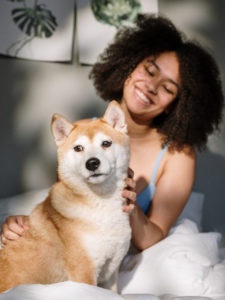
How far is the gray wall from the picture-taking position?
227 centimetres

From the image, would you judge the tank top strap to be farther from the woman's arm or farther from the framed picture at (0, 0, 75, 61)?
the framed picture at (0, 0, 75, 61)

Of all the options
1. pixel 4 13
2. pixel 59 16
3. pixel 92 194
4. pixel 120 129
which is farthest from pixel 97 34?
pixel 92 194

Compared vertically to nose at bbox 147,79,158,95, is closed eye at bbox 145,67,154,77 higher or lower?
higher

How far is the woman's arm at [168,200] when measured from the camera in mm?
1321

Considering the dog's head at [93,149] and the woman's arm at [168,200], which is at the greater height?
the dog's head at [93,149]

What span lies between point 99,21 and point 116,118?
1620mm

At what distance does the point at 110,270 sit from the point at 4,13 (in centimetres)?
192

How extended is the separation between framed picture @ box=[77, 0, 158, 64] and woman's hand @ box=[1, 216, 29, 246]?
1.63 m

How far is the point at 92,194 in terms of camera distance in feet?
3.22

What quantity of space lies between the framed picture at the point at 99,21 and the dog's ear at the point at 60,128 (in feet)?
4.97

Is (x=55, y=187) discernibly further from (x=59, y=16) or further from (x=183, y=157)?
(x=59, y=16)

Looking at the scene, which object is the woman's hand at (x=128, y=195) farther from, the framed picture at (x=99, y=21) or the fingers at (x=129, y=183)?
the framed picture at (x=99, y=21)

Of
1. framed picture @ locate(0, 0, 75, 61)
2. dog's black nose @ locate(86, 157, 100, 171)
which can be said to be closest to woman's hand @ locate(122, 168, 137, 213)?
dog's black nose @ locate(86, 157, 100, 171)

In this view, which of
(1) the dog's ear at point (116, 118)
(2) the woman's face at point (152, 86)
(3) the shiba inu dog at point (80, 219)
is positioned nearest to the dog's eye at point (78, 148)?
(3) the shiba inu dog at point (80, 219)
